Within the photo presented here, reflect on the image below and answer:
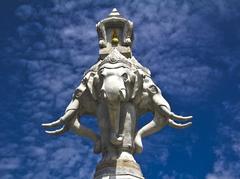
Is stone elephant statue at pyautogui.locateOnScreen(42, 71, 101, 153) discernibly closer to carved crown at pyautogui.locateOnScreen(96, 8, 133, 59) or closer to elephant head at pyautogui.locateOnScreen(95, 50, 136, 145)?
elephant head at pyautogui.locateOnScreen(95, 50, 136, 145)

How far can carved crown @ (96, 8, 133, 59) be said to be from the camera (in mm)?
11180

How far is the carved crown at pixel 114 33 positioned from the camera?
11.2 meters

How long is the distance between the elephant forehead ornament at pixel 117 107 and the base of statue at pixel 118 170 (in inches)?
4.5

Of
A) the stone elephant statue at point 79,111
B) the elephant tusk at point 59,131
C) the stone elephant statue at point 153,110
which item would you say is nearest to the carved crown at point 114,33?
the stone elephant statue at point 79,111

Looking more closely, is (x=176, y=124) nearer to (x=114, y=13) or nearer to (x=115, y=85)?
(x=115, y=85)

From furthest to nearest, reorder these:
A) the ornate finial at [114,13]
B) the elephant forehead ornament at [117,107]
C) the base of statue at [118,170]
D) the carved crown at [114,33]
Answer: the ornate finial at [114,13]
the carved crown at [114,33]
the elephant forehead ornament at [117,107]
the base of statue at [118,170]

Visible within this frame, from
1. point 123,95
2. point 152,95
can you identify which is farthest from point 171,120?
point 123,95

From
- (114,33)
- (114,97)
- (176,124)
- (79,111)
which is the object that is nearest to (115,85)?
(114,97)

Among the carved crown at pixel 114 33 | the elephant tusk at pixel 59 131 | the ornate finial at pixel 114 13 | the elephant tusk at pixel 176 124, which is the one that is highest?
the ornate finial at pixel 114 13

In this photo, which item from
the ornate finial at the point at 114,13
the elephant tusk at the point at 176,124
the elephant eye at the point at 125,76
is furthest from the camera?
the ornate finial at the point at 114,13

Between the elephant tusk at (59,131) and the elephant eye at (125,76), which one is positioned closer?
the elephant eye at (125,76)

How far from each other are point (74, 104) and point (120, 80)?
134cm

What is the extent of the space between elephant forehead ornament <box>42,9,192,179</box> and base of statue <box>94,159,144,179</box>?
4.5 inches

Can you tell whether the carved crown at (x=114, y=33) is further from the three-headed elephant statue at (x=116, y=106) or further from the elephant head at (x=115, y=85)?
the elephant head at (x=115, y=85)
